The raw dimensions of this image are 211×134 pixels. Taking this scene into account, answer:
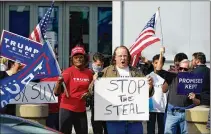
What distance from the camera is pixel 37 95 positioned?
8391mm

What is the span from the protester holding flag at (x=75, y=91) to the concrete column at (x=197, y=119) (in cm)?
154

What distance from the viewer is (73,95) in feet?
24.9

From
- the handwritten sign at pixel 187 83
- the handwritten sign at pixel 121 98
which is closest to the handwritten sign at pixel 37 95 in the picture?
the handwritten sign at pixel 121 98

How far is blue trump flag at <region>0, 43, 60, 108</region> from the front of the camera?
23.4 feet

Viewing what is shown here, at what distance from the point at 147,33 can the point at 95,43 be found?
226 inches

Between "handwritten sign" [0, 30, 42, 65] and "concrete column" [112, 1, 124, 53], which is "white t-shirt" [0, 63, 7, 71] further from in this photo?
"concrete column" [112, 1, 124, 53]

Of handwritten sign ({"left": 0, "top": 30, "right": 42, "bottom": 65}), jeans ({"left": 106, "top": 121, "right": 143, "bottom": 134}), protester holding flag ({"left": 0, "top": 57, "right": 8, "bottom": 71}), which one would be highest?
handwritten sign ({"left": 0, "top": 30, "right": 42, "bottom": 65})

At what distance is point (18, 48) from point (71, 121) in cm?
135

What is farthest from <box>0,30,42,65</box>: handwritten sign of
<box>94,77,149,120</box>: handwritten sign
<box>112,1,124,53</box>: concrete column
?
<box>112,1,124,53</box>: concrete column

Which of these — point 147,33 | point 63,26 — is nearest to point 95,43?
point 63,26

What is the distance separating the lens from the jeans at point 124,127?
273 inches

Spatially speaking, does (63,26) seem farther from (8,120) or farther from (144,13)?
(8,120)

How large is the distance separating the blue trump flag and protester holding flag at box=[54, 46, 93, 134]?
223 millimetres

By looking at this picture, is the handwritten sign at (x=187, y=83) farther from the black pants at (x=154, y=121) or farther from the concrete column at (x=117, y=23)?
the concrete column at (x=117, y=23)
